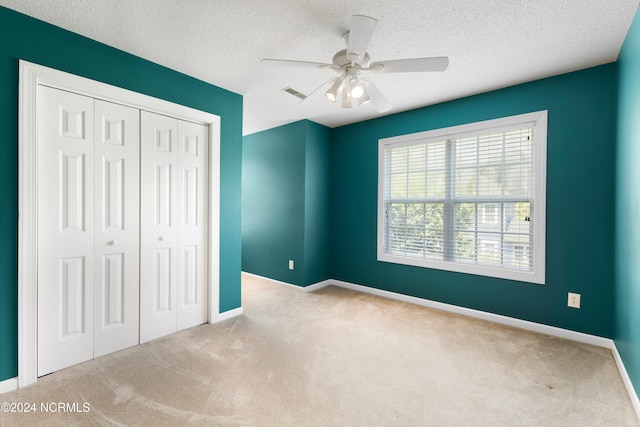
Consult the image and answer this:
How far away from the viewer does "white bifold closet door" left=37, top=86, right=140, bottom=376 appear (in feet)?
6.52

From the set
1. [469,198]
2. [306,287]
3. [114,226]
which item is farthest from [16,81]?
[469,198]

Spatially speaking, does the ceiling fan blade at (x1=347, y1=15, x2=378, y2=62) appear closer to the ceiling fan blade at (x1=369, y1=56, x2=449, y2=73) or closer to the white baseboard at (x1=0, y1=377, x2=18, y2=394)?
the ceiling fan blade at (x1=369, y1=56, x2=449, y2=73)

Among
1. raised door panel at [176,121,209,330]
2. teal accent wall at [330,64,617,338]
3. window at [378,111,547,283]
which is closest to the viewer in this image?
teal accent wall at [330,64,617,338]

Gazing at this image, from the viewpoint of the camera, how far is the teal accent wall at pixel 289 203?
4133mm

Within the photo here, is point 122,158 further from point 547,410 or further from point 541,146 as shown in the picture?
point 541,146

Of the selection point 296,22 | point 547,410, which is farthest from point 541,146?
point 296,22

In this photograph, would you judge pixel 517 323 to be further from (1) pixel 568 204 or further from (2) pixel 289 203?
(2) pixel 289 203

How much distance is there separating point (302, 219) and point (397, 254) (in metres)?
1.40

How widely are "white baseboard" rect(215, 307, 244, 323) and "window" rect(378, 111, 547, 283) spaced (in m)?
1.98

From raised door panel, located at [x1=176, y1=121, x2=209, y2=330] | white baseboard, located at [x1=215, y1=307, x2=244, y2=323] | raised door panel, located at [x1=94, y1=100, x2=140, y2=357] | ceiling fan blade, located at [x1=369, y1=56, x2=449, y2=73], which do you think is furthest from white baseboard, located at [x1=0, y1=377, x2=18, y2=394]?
ceiling fan blade, located at [x1=369, y1=56, x2=449, y2=73]

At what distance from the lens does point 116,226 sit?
2.31 metres

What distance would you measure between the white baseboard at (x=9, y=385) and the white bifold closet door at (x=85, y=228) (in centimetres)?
12

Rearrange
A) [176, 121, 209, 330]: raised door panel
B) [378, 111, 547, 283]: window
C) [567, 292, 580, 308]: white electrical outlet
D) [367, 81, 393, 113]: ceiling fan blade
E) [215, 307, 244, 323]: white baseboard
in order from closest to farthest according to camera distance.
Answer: [367, 81, 393, 113]: ceiling fan blade < [567, 292, 580, 308]: white electrical outlet < [176, 121, 209, 330]: raised door panel < [378, 111, 547, 283]: window < [215, 307, 244, 323]: white baseboard

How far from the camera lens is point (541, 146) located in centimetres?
275
